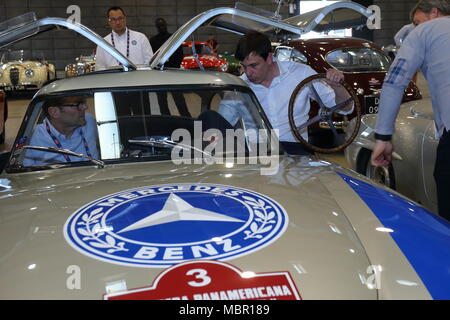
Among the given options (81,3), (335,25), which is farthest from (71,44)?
(335,25)

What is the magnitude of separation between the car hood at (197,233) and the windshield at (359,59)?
5781 mm

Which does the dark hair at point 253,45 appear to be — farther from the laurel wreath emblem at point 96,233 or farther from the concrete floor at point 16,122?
the concrete floor at point 16,122

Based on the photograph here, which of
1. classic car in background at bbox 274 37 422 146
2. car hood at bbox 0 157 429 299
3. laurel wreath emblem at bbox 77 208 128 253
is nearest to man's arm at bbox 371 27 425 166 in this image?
car hood at bbox 0 157 429 299

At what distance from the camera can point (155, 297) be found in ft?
4.80

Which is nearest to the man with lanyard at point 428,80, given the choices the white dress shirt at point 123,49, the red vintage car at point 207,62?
the white dress shirt at point 123,49

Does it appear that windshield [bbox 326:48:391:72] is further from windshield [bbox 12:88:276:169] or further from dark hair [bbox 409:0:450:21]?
windshield [bbox 12:88:276:169]

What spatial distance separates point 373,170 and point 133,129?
256 centimetres

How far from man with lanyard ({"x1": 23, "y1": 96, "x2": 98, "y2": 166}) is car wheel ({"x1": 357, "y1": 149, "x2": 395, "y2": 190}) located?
261 cm

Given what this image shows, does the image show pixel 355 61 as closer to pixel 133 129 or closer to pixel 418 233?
pixel 133 129

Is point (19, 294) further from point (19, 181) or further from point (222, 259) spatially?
point (19, 181)

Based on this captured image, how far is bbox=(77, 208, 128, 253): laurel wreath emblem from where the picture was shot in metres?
1.72

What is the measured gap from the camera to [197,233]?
5.84ft

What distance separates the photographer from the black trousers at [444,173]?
2.88m
